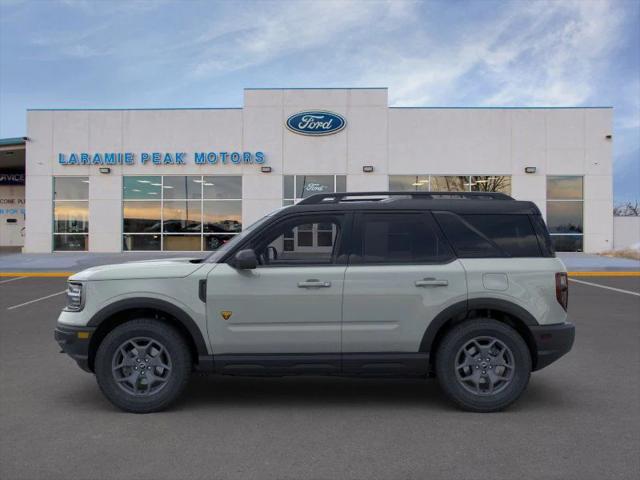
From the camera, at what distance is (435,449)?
158 inches

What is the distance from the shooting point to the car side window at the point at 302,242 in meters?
4.90

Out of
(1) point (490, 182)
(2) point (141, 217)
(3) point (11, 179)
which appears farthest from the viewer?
(3) point (11, 179)

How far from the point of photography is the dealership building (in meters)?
23.2

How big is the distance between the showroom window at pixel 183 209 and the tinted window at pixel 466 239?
1906cm

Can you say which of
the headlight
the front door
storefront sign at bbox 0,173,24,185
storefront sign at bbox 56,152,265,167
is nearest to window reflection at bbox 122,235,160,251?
storefront sign at bbox 56,152,265,167

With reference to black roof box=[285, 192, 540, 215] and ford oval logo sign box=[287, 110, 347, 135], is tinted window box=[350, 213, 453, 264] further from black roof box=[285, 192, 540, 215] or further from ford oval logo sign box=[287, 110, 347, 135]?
ford oval logo sign box=[287, 110, 347, 135]

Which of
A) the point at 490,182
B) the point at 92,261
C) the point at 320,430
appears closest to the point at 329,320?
the point at 320,430

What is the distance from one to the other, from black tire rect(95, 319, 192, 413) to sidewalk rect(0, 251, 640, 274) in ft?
36.5

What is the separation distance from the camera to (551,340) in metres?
4.79

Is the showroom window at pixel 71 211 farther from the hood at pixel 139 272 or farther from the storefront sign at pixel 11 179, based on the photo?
the hood at pixel 139 272

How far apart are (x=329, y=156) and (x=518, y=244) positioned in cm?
1874

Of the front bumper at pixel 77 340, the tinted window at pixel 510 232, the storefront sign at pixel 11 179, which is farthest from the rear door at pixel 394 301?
the storefront sign at pixel 11 179

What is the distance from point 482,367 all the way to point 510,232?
120 cm

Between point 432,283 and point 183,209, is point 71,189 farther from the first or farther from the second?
point 432,283
